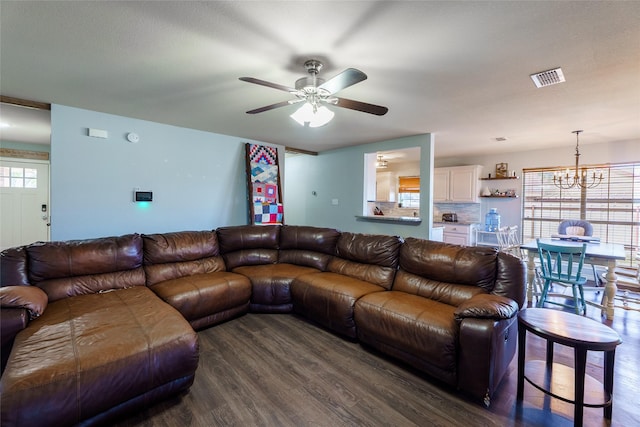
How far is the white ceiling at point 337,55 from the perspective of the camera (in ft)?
5.31

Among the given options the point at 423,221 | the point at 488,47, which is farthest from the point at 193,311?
the point at 423,221

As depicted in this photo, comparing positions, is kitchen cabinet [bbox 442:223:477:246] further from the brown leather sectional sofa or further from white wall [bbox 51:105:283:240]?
white wall [bbox 51:105:283:240]

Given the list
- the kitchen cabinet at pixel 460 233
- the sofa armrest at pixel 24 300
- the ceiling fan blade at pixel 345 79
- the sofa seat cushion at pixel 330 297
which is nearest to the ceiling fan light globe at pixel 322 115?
the ceiling fan blade at pixel 345 79

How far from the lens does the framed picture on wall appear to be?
6062mm

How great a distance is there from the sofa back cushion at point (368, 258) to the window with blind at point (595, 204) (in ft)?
15.3

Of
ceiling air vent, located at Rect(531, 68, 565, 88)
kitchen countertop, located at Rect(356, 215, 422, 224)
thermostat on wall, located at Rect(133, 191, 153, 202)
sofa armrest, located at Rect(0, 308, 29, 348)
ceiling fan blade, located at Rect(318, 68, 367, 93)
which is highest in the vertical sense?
ceiling air vent, located at Rect(531, 68, 565, 88)

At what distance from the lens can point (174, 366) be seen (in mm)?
1748

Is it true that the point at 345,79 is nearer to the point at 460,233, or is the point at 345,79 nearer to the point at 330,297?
the point at 330,297

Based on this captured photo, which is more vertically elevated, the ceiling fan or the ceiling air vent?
the ceiling air vent

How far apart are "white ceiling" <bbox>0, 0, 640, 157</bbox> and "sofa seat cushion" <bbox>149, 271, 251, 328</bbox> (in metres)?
2.03

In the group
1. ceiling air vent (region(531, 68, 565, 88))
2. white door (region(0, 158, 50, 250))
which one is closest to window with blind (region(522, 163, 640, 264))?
ceiling air vent (region(531, 68, 565, 88))

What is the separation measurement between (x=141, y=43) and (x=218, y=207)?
3.08m

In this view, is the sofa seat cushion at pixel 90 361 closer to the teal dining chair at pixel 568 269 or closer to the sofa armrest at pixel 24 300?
the sofa armrest at pixel 24 300

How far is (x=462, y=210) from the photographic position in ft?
22.4
